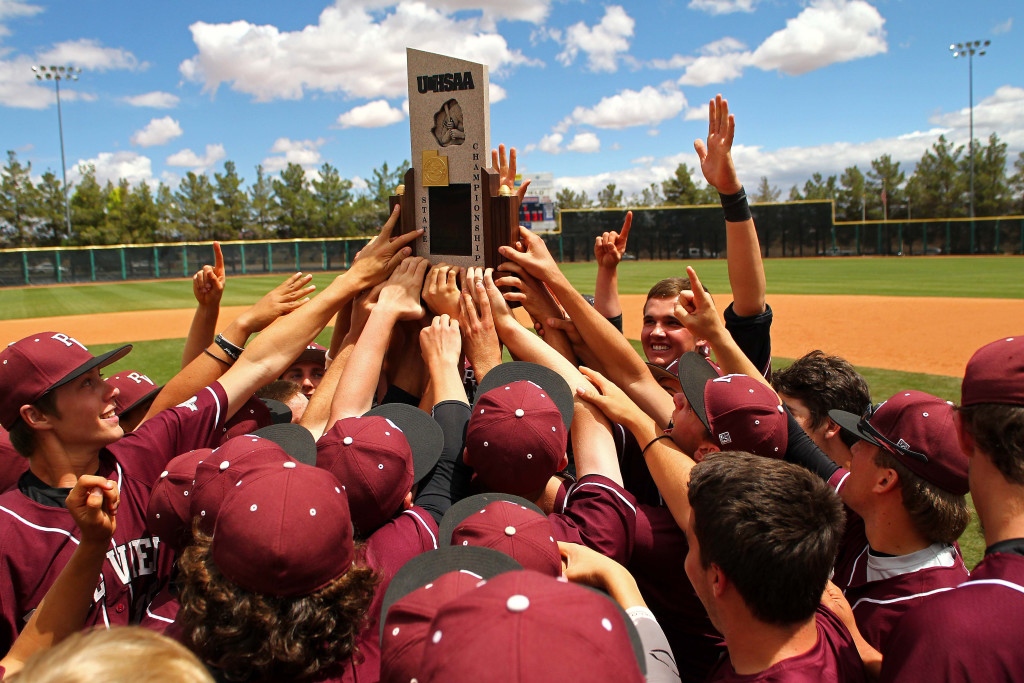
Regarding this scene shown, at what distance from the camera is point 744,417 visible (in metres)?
2.24

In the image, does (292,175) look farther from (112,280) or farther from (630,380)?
(630,380)

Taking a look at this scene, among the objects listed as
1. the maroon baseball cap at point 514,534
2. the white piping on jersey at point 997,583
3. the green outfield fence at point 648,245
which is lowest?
the white piping on jersey at point 997,583

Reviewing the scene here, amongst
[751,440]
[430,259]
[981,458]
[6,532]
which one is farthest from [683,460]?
[6,532]

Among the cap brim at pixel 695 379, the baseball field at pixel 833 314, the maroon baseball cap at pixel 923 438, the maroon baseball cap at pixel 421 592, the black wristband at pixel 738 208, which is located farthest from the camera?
the baseball field at pixel 833 314

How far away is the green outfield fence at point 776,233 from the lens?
40125 millimetres

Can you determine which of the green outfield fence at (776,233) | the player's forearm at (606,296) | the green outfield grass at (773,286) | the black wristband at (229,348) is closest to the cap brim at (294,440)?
the black wristband at (229,348)

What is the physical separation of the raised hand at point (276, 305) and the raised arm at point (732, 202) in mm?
2093

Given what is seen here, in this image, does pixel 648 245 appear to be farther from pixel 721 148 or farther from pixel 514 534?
pixel 514 534

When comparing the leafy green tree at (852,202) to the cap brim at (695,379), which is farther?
the leafy green tree at (852,202)

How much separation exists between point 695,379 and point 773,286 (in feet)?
75.1

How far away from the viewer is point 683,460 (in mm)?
2219

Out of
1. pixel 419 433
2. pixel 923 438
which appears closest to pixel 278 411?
pixel 419 433

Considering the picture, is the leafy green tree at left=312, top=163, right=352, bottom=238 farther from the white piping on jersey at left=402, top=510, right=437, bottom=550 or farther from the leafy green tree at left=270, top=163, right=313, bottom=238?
the white piping on jersey at left=402, top=510, right=437, bottom=550

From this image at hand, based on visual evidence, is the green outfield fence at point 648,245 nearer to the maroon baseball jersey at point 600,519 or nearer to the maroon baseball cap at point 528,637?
Result: the maroon baseball jersey at point 600,519
